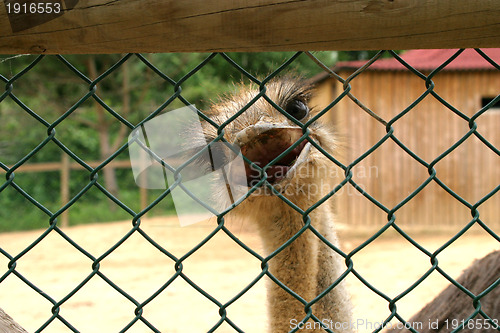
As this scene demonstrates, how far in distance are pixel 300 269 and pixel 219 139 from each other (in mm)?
1110

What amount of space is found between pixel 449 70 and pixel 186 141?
10747mm

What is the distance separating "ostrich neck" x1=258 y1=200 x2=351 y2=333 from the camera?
2.16m

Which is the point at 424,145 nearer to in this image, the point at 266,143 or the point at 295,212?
the point at 295,212

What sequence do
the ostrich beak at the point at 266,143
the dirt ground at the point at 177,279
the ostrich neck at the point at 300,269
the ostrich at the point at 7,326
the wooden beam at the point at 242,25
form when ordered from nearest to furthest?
the wooden beam at the point at 242,25 < the ostrich at the point at 7,326 < the ostrich beak at the point at 266,143 < the ostrich neck at the point at 300,269 < the dirt ground at the point at 177,279

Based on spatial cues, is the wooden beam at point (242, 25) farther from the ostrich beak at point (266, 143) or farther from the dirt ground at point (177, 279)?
the dirt ground at point (177, 279)

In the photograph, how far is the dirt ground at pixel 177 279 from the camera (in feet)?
19.9

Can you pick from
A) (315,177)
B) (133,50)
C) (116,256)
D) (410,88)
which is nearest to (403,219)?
(410,88)

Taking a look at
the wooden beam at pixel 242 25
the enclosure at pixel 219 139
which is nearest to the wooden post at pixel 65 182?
the enclosure at pixel 219 139

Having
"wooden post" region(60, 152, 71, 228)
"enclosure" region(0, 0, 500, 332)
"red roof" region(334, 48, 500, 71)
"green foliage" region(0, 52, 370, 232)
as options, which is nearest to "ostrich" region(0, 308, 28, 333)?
"enclosure" region(0, 0, 500, 332)

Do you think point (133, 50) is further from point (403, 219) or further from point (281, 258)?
point (403, 219)

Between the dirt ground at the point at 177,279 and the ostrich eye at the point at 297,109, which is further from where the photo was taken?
the dirt ground at the point at 177,279

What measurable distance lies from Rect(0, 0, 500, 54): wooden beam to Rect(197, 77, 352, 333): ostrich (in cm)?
57

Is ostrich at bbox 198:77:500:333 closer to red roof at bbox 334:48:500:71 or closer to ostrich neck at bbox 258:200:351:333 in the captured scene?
ostrich neck at bbox 258:200:351:333

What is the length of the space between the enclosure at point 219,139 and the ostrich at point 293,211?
8 centimetres
